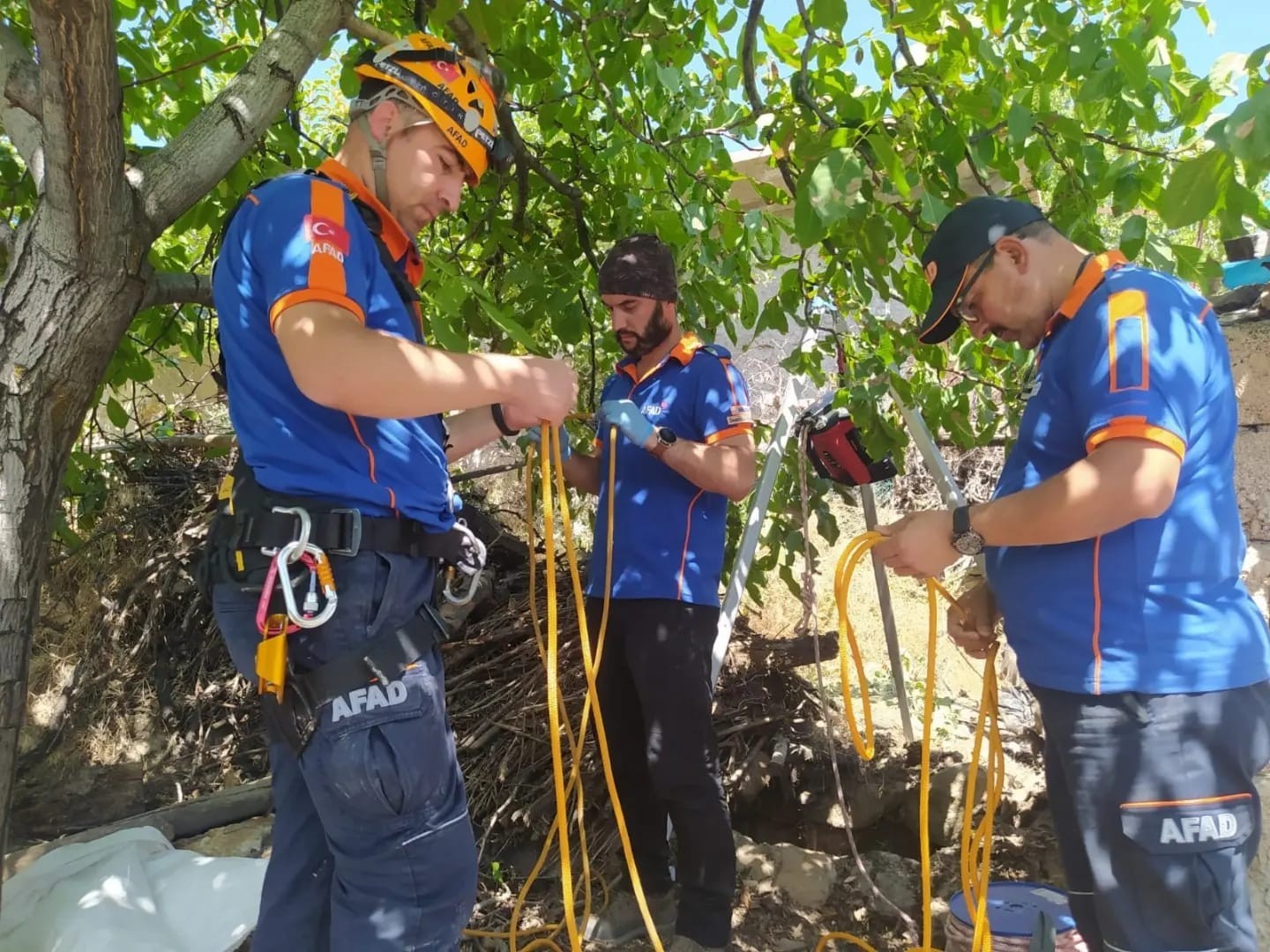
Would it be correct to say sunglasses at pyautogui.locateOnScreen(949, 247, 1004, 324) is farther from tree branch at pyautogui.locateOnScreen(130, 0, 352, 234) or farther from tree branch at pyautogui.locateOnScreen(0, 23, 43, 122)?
tree branch at pyautogui.locateOnScreen(0, 23, 43, 122)

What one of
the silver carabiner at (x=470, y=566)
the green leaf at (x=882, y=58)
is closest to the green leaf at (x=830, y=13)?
the green leaf at (x=882, y=58)

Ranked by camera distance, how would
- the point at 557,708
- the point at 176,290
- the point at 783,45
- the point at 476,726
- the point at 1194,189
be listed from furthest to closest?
the point at 476,726, the point at 783,45, the point at 557,708, the point at 176,290, the point at 1194,189

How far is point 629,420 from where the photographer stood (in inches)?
104

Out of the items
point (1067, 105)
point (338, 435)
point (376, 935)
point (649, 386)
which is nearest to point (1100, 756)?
point (376, 935)

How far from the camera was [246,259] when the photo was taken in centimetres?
159

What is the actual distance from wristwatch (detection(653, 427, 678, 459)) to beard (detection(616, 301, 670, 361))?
35 centimetres

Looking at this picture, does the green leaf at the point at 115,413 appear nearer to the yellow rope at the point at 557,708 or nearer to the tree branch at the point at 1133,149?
the yellow rope at the point at 557,708

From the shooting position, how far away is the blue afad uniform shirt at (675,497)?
276 centimetres

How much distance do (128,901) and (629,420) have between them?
1890 millimetres

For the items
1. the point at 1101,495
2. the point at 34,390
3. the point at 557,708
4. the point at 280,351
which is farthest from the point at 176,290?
the point at 1101,495

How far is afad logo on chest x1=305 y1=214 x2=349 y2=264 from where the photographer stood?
1.50 metres

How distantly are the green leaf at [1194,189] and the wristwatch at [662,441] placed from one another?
1.49 meters

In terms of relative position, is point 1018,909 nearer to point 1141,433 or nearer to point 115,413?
point 1141,433

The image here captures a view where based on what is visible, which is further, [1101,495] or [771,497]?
[771,497]
